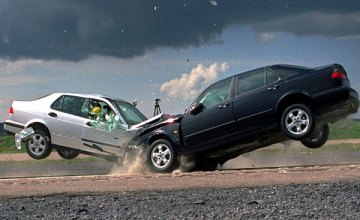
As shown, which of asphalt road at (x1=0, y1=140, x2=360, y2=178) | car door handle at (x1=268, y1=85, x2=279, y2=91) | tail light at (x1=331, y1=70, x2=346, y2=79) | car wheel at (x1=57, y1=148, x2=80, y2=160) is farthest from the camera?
asphalt road at (x1=0, y1=140, x2=360, y2=178)

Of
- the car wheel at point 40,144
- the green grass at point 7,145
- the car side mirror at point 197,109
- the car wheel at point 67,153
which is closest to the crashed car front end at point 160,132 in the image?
the car side mirror at point 197,109

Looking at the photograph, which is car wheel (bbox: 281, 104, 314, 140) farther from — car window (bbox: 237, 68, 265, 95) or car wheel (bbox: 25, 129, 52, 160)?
car wheel (bbox: 25, 129, 52, 160)

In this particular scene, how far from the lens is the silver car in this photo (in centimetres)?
1444

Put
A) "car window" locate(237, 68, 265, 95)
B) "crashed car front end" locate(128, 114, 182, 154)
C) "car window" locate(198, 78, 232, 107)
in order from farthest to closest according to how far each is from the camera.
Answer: "crashed car front end" locate(128, 114, 182, 154), "car window" locate(198, 78, 232, 107), "car window" locate(237, 68, 265, 95)

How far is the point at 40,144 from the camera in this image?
50.0 ft

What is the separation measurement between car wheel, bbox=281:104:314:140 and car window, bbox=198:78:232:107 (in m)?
1.32

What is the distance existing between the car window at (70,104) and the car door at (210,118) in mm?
3319

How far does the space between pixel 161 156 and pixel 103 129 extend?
7.69 ft

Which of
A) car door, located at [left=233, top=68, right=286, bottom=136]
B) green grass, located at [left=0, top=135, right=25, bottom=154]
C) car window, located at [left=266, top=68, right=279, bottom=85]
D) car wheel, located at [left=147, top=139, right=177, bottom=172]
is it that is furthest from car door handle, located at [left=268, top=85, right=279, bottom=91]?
green grass, located at [left=0, top=135, right=25, bottom=154]

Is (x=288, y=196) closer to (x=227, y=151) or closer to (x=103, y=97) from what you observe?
(x=227, y=151)

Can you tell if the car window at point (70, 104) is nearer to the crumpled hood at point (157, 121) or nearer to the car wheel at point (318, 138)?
the crumpled hood at point (157, 121)

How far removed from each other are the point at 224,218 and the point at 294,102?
5684 mm

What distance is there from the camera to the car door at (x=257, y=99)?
12055 mm

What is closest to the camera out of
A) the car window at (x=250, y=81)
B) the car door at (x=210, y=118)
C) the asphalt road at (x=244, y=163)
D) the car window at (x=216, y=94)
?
the car window at (x=250, y=81)
